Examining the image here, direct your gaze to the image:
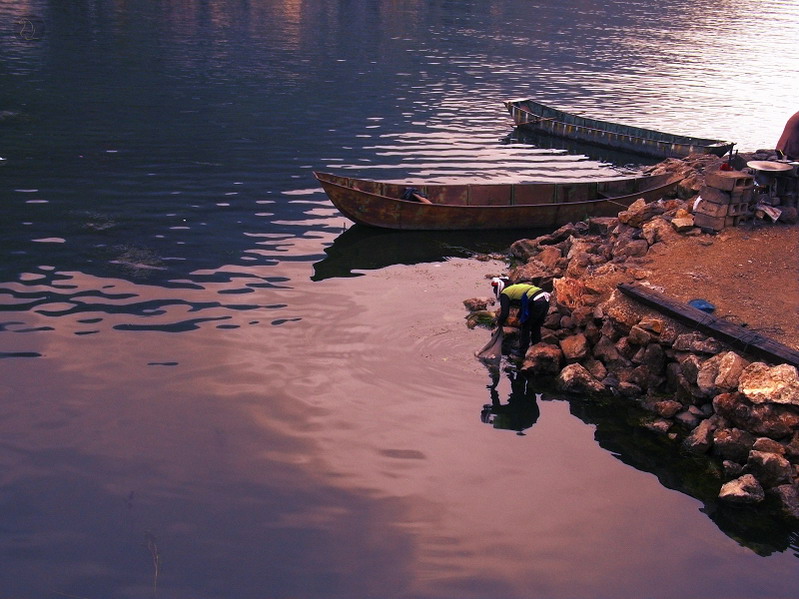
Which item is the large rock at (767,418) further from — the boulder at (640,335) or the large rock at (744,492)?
the boulder at (640,335)

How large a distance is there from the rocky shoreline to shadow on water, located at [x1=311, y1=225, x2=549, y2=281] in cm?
332

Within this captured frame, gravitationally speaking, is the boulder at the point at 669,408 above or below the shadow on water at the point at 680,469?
above

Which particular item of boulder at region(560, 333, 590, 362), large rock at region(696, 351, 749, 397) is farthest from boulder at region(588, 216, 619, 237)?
large rock at region(696, 351, 749, 397)

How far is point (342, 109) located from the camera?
4453 cm

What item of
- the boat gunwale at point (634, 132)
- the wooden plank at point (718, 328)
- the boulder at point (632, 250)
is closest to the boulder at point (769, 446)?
the wooden plank at point (718, 328)

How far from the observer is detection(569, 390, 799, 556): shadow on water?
547 inches

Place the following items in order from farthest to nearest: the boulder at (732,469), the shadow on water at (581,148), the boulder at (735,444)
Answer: the shadow on water at (581,148), the boulder at (735,444), the boulder at (732,469)

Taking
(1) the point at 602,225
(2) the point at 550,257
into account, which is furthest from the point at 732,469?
(1) the point at 602,225

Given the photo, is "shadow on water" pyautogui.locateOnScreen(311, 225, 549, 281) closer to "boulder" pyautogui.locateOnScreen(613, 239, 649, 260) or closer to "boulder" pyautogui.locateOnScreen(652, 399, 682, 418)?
"boulder" pyautogui.locateOnScreen(613, 239, 649, 260)

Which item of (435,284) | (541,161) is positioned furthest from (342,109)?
(435,284)

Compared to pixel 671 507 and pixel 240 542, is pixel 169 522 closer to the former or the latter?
pixel 240 542

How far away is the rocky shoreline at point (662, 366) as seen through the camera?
582 inches

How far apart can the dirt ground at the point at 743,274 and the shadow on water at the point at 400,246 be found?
672 centimetres

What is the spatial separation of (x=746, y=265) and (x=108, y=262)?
15.5 metres
